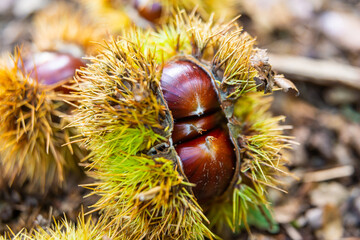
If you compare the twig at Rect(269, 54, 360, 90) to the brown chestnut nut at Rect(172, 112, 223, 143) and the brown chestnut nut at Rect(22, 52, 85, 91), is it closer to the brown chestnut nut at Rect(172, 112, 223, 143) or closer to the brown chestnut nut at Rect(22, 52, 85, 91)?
the brown chestnut nut at Rect(172, 112, 223, 143)

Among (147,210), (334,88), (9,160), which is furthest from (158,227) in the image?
(334,88)

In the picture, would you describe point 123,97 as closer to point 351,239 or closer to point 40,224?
point 40,224

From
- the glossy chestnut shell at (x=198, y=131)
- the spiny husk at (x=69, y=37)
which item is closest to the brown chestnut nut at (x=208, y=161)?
the glossy chestnut shell at (x=198, y=131)

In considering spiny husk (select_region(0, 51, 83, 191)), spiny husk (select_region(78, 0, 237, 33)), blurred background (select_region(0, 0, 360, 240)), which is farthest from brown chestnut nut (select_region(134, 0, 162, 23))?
spiny husk (select_region(0, 51, 83, 191))

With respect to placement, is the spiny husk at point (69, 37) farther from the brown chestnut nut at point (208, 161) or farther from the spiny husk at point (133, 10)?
the brown chestnut nut at point (208, 161)

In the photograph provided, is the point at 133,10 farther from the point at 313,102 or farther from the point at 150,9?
the point at 313,102

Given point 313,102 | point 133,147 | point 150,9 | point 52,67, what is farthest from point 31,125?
point 313,102
